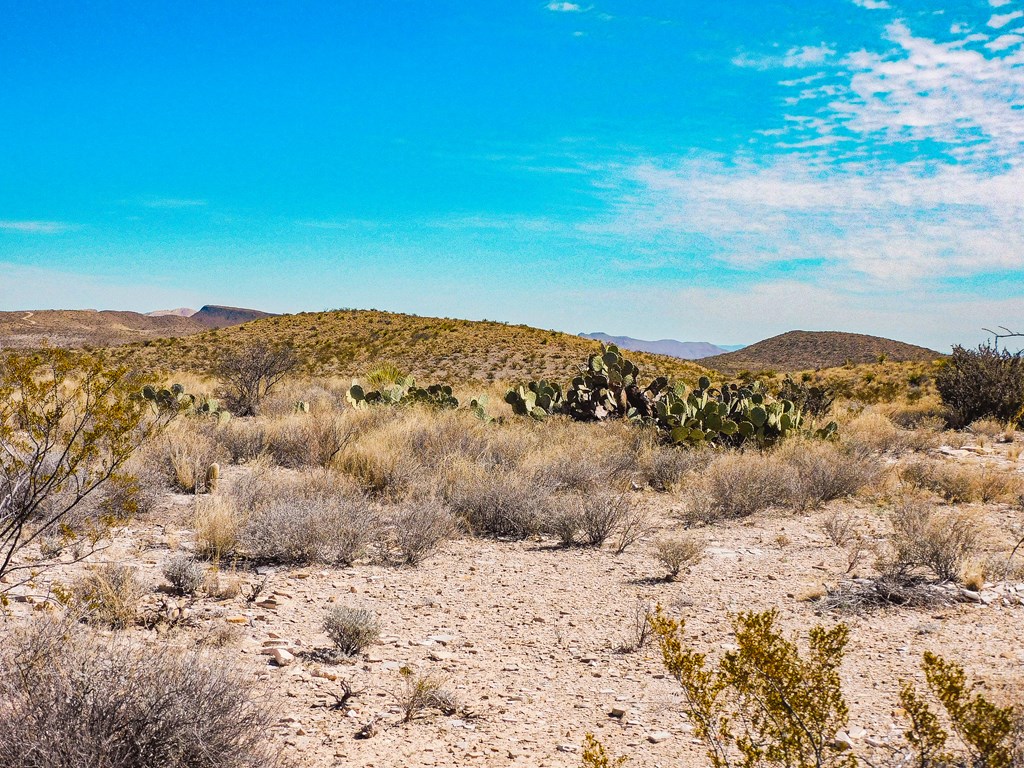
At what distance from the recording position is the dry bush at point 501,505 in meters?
7.99

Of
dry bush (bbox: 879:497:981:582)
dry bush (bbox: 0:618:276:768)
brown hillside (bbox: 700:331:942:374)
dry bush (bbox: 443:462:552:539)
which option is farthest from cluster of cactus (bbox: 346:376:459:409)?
brown hillside (bbox: 700:331:942:374)

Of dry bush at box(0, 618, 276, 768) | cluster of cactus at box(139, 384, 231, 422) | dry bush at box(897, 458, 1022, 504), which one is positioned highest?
dry bush at box(897, 458, 1022, 504)

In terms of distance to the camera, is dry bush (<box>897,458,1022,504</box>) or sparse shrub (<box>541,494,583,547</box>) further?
dry bush (<box>897,458,1022,504</box>)

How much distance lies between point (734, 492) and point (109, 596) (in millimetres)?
6660

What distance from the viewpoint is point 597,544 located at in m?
7.62

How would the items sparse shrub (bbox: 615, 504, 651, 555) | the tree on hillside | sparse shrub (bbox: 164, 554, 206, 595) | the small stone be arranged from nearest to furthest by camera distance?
the small stone
sparse shrub (bbox: 164, 554, 206, 595)
sparse shrub (bbox: 615, 504, 651, 555)
the tree on hillside

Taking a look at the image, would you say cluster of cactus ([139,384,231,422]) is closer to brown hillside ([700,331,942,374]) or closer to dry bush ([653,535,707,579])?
dry bush ([653,535,707,579])

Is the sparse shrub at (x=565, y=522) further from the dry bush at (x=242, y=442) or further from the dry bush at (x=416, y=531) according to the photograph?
the dry bush at (x=242, y=442)

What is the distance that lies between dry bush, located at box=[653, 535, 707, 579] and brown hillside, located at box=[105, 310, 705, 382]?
957 inches

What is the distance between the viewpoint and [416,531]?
277 inches

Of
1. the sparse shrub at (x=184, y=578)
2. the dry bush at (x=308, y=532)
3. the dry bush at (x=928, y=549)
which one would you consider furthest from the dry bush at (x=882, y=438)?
the sparse shrub at (x=184, y=578)

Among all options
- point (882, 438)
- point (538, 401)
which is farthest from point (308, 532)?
point (882, 438)

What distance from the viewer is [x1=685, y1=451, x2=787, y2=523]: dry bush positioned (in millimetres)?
8711

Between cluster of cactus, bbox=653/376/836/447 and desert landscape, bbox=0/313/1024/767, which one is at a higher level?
cluster of cactus, bbox=653/376/836/447
